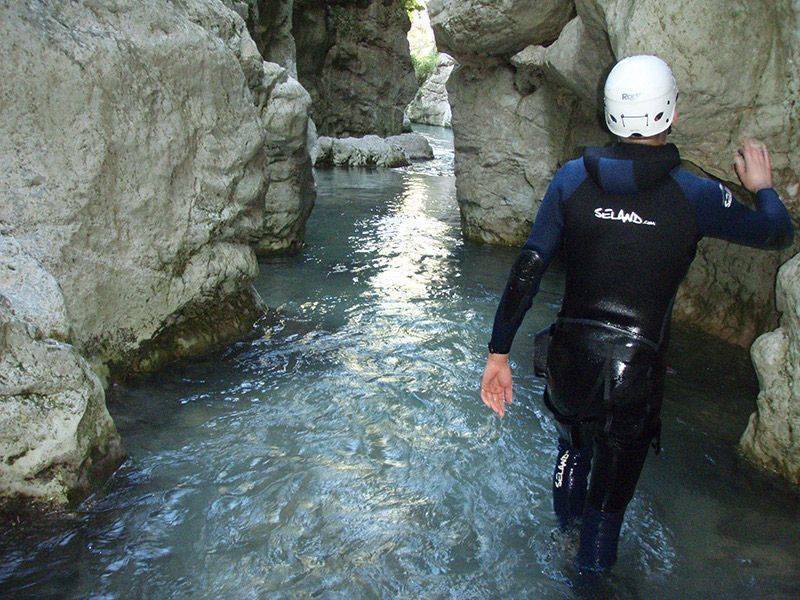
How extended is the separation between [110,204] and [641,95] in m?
3.53

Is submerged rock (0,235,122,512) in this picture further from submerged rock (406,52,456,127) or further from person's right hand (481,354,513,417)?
submerged rock (406,52,456,127)

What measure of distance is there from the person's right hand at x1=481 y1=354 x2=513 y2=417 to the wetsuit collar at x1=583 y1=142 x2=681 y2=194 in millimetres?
846

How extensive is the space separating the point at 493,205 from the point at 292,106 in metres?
3.34

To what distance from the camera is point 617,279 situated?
254 cm

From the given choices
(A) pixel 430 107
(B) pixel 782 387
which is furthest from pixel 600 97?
(A) pixel 430 107

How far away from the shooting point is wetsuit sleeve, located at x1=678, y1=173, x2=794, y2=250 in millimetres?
2363

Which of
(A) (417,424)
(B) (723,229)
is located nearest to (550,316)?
(A) (417,424)

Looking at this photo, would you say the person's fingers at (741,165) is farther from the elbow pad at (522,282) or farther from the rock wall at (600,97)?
the elbow pad at (522,282)

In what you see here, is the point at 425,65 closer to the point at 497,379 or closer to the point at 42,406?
the point at 42,406

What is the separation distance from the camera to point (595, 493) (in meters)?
2.71

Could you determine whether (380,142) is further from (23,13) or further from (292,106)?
(23,13)

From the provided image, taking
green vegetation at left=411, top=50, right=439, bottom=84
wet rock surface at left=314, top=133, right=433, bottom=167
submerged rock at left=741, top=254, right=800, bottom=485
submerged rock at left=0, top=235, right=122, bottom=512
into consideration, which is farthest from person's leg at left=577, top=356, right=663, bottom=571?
green vegetation at left=411, top=50, right=439, bottom=84

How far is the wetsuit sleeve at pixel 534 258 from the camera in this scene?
103 inches

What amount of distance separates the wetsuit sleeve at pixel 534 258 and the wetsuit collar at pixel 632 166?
134mm
